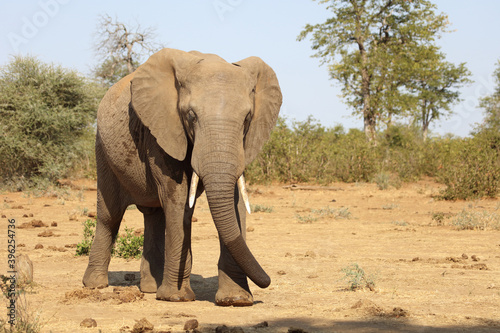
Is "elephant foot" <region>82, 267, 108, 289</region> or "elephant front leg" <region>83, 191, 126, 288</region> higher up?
"elephant front leg" <region>83, 191, 126, 288</region>

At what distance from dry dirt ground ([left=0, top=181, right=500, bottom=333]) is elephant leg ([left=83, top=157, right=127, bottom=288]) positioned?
226mm

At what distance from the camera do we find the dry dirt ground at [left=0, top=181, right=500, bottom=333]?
15.1ft

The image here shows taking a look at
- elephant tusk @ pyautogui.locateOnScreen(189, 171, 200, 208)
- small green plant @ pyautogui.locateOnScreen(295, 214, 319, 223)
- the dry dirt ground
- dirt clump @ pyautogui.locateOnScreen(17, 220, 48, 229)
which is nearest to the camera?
the dry dirt ground

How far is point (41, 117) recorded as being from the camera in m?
19.1

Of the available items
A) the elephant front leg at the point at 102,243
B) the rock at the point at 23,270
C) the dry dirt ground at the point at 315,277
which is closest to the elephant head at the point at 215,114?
the dry dirt ground at the point at 315,277

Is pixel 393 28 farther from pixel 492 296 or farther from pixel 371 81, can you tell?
pixel 492 296

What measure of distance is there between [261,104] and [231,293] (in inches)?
66.2

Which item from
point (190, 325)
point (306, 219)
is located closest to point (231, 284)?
point (190, 325)

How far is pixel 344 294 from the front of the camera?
5.70 meters

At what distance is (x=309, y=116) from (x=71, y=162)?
9.86 meters

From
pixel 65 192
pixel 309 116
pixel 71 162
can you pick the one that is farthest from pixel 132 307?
pixel 309 116

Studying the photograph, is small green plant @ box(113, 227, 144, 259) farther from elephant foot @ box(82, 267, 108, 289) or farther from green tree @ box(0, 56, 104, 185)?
green tree @ box(0, 56, 104, 185)

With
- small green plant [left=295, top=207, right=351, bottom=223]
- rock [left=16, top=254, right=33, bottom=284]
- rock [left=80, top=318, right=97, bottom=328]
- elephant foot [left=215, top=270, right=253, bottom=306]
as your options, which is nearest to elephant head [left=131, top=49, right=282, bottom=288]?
elephant foot [left=215, top=270, right=253, bottom=306]

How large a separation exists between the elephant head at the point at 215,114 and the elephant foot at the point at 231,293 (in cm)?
34
